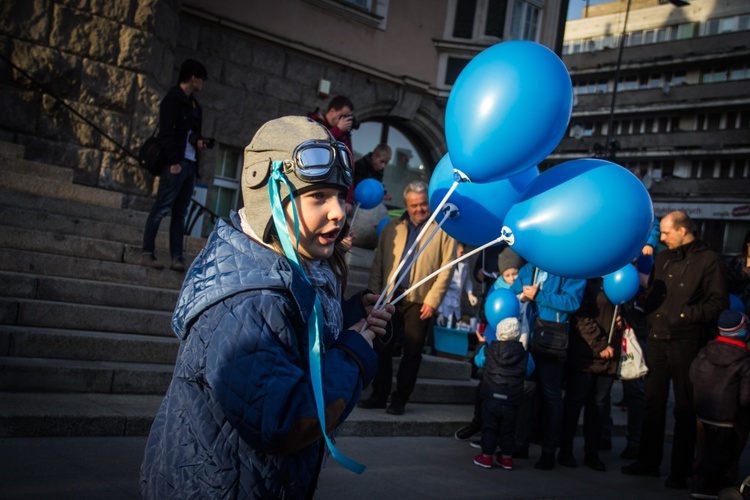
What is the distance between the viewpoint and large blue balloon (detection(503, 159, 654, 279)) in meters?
3.28

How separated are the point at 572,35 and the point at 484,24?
200 ft

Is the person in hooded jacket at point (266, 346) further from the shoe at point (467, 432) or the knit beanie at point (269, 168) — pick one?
the shoe at point (467, 432)

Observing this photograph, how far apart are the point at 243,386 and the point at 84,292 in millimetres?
5746

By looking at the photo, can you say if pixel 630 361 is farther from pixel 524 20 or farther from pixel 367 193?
pixel 524 20

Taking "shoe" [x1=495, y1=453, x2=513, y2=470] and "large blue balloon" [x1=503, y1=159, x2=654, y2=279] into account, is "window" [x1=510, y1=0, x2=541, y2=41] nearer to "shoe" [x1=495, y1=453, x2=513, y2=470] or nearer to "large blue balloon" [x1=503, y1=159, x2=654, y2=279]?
"shoe" [x1=495, y1=453, x2=513, y2=470]

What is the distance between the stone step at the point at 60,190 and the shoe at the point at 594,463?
19.1ft

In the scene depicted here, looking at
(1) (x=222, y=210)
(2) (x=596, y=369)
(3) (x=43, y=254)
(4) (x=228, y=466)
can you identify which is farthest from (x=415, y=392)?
(4) (x=228, y=466)

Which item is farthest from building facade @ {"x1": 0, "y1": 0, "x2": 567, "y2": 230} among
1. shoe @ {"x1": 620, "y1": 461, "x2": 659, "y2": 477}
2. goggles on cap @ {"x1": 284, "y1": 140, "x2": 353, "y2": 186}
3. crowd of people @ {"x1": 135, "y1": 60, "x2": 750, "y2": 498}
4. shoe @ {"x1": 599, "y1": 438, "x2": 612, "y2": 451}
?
goggles on cap @ {"x1": 284, "y1": 140, "x2": 353, "y2": 186}

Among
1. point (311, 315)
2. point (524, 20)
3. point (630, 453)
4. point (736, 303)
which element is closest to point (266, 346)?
point (311, 315)

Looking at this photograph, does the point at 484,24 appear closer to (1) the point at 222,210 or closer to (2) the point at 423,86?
(2) the point at 423,86

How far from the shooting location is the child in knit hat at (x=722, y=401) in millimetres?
6500

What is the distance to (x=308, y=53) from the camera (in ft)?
43.3

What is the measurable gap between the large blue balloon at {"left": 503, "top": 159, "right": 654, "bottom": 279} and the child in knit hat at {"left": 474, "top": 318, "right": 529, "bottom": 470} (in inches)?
133

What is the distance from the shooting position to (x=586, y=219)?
3270mm
